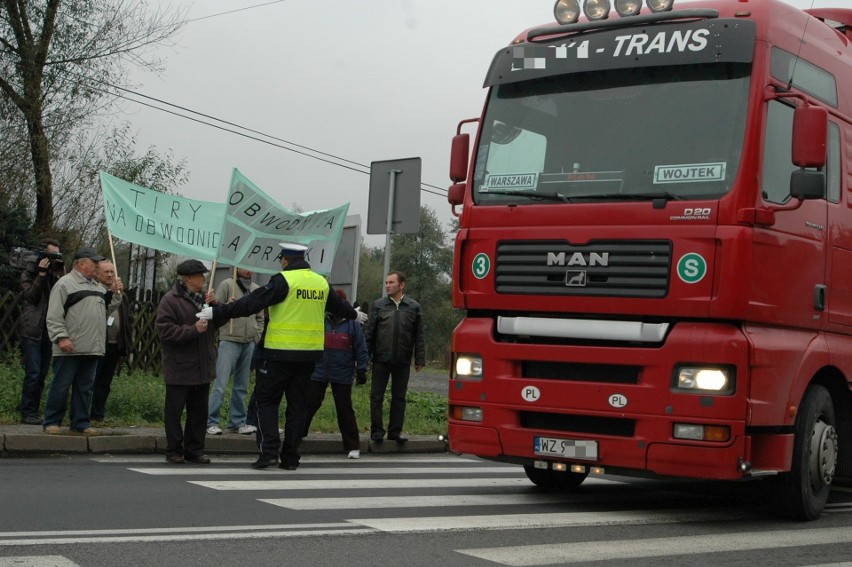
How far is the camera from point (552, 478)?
9984 millimetres

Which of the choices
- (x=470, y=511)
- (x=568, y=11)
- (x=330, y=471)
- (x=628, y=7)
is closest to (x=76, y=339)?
(x=330, y=471)

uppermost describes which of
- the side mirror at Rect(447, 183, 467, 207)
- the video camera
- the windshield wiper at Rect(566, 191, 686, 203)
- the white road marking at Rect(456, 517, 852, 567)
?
the side mirror at Rect(447, 183, 467, 207)

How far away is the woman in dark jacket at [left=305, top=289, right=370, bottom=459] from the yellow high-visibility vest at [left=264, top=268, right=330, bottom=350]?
5.01ft

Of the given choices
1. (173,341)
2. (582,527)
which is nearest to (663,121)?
(582,527)

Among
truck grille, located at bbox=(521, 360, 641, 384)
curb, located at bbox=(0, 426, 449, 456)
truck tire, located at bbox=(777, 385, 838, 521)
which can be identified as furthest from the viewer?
curb, located at bbox=(0, 426, 449, 456)

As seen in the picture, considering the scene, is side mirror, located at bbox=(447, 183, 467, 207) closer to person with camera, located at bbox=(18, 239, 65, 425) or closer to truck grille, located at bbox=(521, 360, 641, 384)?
truck grille, located at bbox=(521, 360, 641, 384)

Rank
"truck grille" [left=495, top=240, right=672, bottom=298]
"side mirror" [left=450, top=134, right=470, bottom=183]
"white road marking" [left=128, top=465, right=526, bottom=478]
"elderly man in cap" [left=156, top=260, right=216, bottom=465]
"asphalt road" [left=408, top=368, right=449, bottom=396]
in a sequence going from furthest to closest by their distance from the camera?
"asphalt road" [left=408, top=368, right=449, bottom=396] < "elderly man in cap" [left=156, top=260, right=216, bottom=465] < "white road marking" [left=128, top=465, right=526, bottom=478] < "side mirror" [left=450, top=134, right=470, bottom=183] < "truck grille" [left=495, top=240, right=672, bottom=298]

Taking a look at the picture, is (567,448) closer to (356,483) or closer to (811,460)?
(811,460)

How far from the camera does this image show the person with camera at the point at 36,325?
41.0 feet

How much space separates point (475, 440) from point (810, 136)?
10.7 ft

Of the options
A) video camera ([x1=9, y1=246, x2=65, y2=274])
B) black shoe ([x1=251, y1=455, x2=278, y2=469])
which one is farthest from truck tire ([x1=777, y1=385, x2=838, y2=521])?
video camera ([x1=9, y1=246, x2=65, y2=274])

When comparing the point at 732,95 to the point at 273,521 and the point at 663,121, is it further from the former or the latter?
the point at 273,521

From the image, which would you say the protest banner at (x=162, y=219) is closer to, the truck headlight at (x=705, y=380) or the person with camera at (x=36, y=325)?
the person with camera at (x=36, y=325)

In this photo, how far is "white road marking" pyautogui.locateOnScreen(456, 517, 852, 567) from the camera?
257 inches
